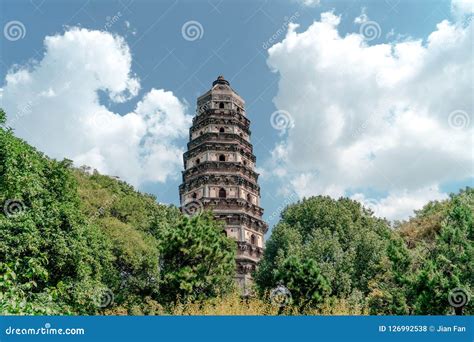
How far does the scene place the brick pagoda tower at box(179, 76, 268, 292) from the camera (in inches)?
1125

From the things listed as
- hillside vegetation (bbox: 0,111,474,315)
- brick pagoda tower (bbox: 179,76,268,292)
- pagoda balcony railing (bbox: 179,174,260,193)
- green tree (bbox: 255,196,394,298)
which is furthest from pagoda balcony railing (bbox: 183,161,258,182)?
green tree (bbox: 255,196,394,298)

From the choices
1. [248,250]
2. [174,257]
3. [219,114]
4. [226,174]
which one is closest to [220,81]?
[219,114]

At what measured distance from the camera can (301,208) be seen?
3169 cm

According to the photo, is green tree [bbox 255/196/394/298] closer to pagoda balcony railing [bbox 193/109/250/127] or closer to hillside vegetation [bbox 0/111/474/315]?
hillside vegetation [bbox 0/111/474/315]

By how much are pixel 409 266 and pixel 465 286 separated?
3.61 meters

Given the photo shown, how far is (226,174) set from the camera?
2994 cm

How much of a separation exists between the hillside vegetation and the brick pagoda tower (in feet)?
5.13

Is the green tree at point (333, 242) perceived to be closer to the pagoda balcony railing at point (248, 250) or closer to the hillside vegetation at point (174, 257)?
the hillside vegetation at point (174, 257)

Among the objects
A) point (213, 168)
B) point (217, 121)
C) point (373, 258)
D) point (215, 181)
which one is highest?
point (217, 121)

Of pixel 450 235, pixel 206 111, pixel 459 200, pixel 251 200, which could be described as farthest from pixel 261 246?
pixel 450 235

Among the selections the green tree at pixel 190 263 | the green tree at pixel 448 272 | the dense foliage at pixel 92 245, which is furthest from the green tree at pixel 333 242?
the green tree at pixel 448 272

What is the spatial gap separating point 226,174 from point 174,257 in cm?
1156

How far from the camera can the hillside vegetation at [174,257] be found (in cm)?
1466

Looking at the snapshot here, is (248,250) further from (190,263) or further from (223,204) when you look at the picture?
(190,263)
